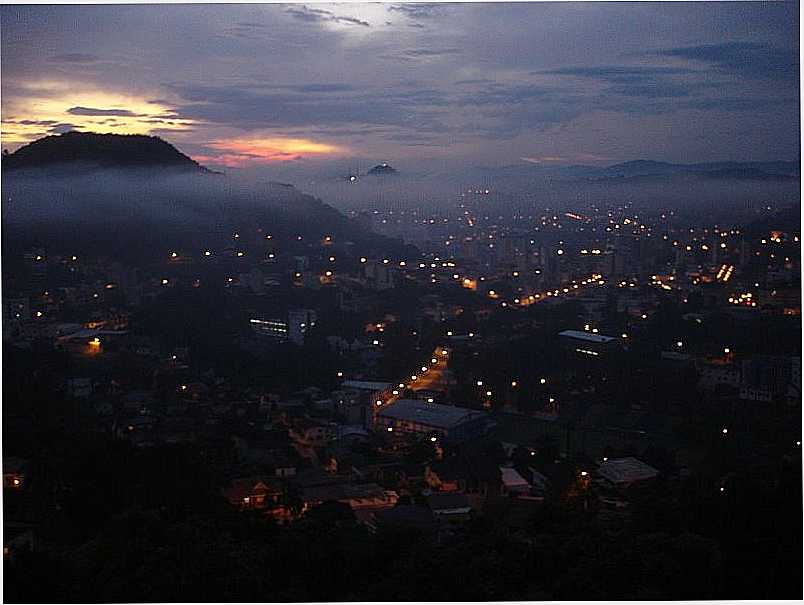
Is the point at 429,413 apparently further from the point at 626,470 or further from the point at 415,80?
the point at 415,80

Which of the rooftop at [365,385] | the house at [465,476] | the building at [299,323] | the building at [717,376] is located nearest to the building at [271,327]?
the building at [299,323]

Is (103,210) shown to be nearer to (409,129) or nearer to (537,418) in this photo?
(409,129)

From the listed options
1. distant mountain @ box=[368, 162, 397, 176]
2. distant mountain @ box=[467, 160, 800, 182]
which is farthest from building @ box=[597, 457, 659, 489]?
distant mountain @ box=[368, 162, 397, 176]

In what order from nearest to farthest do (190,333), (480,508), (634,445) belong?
1. (480,508)
2. (634,445)
3. (190,333)

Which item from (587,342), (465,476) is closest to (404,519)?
(465,476)

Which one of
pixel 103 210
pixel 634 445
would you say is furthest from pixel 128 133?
pixel 634 445

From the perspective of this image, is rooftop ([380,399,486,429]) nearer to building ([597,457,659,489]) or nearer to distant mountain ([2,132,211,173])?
building ([597,457,659,489])

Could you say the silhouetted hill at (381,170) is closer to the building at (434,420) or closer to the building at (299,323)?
the building at (299,323)
